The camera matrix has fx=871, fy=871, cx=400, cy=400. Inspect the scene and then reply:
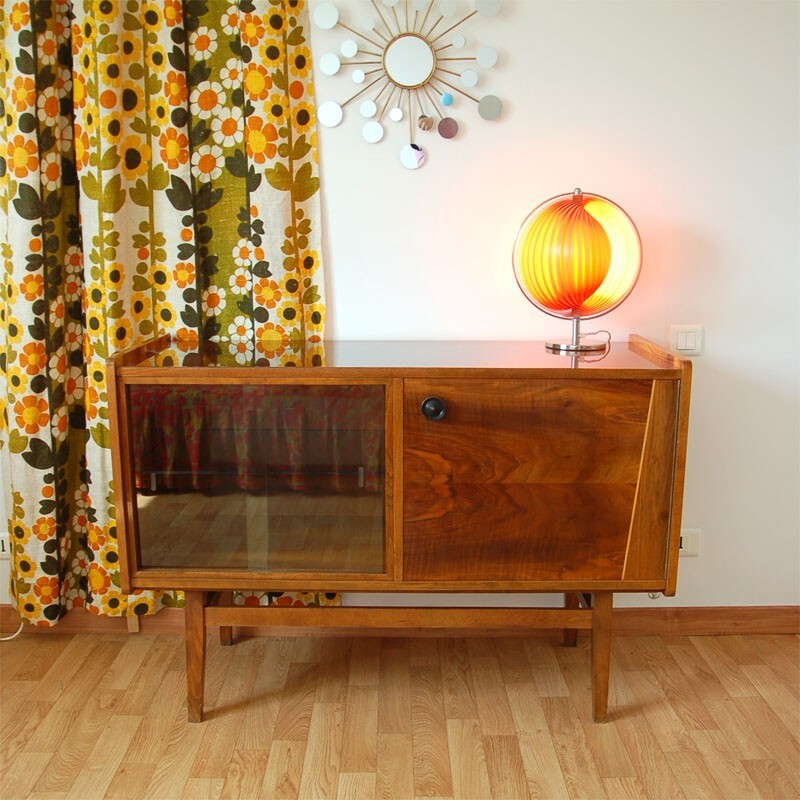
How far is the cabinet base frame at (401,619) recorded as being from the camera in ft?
6.73

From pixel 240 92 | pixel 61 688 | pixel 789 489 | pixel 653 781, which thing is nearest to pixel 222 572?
pixel 61 688

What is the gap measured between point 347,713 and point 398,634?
41cm

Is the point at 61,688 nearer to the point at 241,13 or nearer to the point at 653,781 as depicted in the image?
the point at 653,781

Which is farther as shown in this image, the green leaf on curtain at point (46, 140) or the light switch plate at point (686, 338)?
the light switch plate at point (686, 338)

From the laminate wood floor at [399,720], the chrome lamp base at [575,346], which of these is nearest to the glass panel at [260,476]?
the laminate wood floor at [399,720]

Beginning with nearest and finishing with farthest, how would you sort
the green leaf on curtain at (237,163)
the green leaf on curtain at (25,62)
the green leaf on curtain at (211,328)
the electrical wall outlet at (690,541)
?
the green leaf on curtain at (25,62) < the green leaf on curtain at (237,163) < the green leaf on curtain at (211,328) < the electrical wall outlet at (690,541)

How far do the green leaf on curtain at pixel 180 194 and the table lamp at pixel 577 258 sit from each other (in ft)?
2.81

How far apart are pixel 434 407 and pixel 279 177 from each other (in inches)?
31.1

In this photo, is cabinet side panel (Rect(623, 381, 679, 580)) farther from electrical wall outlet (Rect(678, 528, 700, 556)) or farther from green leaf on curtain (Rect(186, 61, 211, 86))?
green leaf on curtain (Rect(186, 61, 211, 86))

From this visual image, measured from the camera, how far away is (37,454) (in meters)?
2.35

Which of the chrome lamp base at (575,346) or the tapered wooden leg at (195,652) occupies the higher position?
the chrome lamp base at (575,346)

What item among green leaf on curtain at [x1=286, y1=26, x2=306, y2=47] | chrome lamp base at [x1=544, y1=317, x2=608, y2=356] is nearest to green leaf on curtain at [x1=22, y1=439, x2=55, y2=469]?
green leaf on curtain at [x1=286, y1=26, x2=306, y2=47]

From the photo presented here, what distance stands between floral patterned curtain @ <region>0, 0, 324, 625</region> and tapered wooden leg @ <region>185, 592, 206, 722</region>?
0.46 meters

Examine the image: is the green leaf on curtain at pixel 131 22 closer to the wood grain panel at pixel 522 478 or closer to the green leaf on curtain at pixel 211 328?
the green leaf on curtain at pixel 211 328
